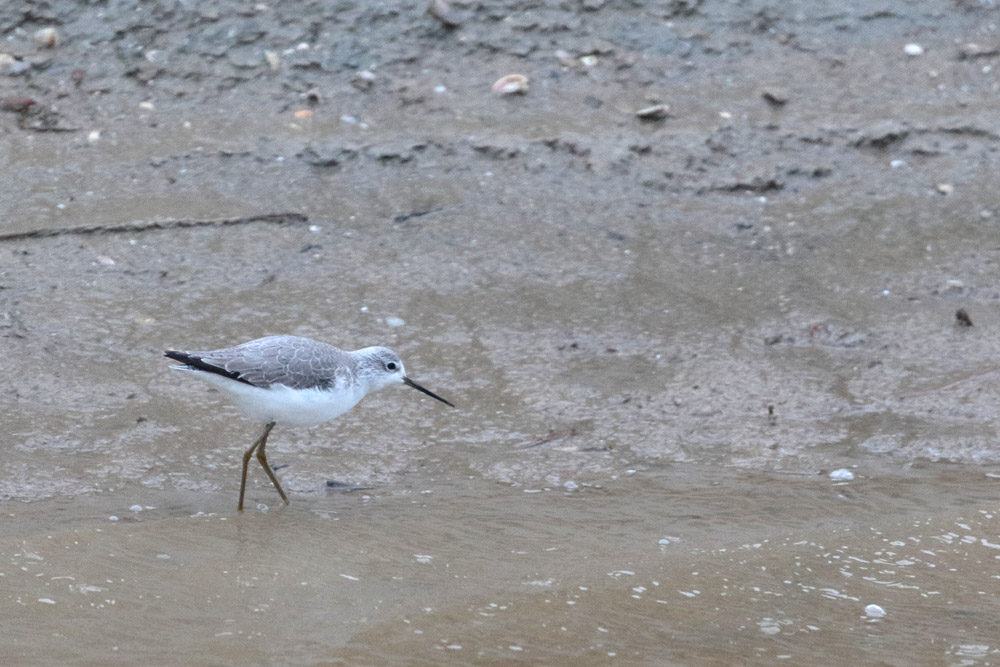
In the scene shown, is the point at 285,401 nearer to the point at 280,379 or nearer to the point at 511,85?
the point at 280,379

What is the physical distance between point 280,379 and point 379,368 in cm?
54

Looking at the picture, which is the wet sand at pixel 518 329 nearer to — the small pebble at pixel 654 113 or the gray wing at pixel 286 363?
the small pebble at pixel 654 113

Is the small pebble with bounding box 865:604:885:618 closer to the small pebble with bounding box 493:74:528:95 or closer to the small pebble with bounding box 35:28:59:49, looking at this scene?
the small pebble with bounding box 493:74:528:95

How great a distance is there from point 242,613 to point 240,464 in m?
1.34

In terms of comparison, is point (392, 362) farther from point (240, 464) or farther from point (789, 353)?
point (789, 353)

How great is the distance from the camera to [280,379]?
4719mm

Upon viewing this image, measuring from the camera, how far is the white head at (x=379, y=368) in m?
5.07

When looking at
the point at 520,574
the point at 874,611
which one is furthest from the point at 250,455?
the point at 874,611

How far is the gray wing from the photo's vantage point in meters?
4.67

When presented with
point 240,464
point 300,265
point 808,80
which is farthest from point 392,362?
point 808,80

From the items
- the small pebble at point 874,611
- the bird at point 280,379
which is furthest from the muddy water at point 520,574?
the bird at point 280,379

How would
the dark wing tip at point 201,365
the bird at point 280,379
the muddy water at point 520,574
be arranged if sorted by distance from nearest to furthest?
the muddy water at point 520,574 → the dark wing tip at point 201,365 → the bird at point 280,379

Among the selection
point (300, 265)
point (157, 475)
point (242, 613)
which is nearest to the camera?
point (242, 613)

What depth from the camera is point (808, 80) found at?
788 cm
